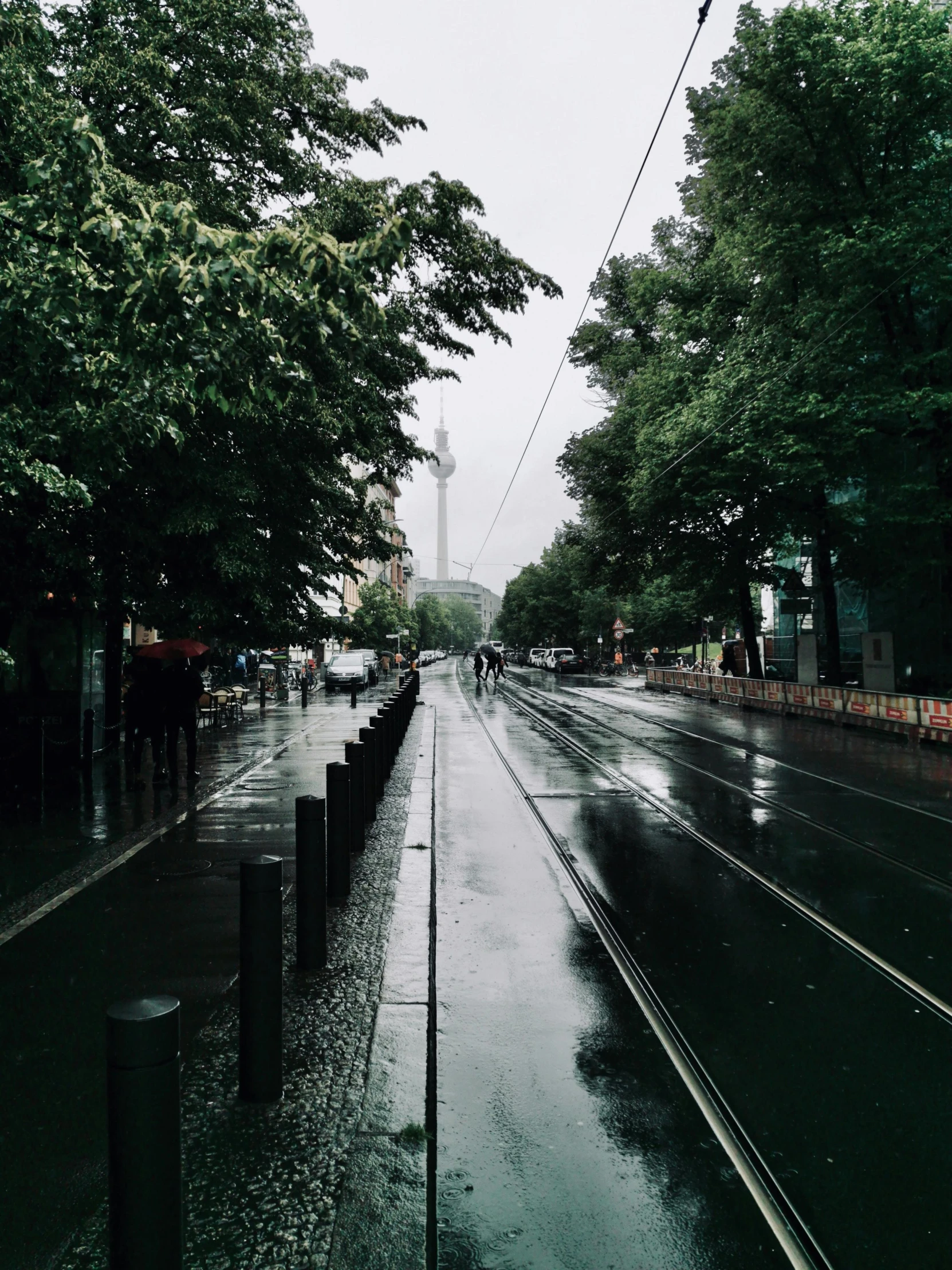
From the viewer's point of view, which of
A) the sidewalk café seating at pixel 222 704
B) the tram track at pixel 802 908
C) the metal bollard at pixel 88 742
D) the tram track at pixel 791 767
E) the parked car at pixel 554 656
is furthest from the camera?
Result: the parked car at pixel 554 656

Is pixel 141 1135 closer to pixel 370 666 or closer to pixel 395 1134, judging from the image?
pixel 395 1134

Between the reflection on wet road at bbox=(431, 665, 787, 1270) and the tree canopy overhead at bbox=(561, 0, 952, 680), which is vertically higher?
the tree canopy overhead at bbox=(561, 0, 952, 680)

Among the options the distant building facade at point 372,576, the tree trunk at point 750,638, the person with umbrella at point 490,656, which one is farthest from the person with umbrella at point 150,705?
the person with umbrella at point 490,656

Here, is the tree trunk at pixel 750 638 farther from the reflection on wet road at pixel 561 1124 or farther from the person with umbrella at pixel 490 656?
the reflection on wet road at pixel 561 1124

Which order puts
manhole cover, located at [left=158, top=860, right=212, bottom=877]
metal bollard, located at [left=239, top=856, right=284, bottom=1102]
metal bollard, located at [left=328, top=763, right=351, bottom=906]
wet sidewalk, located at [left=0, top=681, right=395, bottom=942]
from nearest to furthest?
metal bollard, located at [left=239, top=856, right=284, bottom=1102] → metal bollard, located at [left=328, top=763, right=351, bottom=906] → wet sidewalk, located at [left=0, top=681, right=395, bottom=942] → manhole cover, located at [left=158, top=860, right=212, bottom=877]

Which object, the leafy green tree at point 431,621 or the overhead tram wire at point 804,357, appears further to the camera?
the leafy green tree at point 431,621

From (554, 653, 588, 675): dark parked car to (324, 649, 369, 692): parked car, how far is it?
17.2 meters

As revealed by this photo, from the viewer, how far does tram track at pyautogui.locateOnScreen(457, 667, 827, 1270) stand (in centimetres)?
275

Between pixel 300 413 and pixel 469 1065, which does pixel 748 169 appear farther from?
pixel 469 1065

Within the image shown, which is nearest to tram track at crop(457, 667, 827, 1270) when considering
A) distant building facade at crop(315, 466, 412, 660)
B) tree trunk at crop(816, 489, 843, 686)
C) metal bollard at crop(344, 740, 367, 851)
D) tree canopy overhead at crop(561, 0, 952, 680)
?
metal bollard at crop(344, 740, 367, 851)

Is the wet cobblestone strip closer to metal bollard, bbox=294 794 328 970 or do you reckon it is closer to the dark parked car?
metal bollard, bbox=294 794 328 970

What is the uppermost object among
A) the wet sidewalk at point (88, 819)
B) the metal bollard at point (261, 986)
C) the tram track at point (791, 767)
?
the metal bollard at point (261, 986)

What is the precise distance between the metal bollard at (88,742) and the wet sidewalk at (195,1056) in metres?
5.11

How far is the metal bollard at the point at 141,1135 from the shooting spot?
7.06ft
